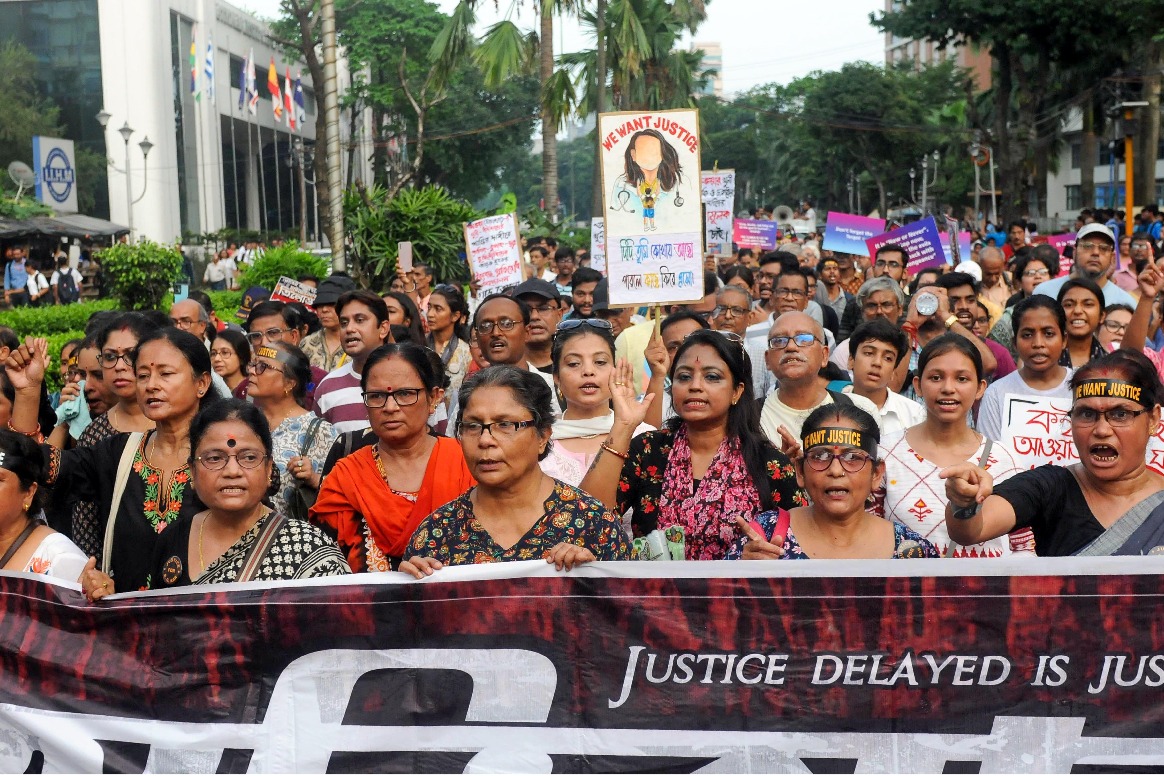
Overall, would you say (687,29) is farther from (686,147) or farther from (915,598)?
(915,598)

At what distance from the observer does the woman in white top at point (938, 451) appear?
4.28 meters

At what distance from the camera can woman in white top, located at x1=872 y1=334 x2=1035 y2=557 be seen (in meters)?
4.28

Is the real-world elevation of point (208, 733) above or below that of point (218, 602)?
below

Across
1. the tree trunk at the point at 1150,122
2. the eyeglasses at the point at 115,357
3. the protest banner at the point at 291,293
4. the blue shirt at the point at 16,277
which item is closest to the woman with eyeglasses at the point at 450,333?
the protest banner at the point at 291,293

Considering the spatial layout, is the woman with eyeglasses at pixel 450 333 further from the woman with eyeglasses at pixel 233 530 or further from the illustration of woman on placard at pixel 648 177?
the woman with eyeglasses at pixel 233 530

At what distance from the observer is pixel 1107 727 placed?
3197 mm

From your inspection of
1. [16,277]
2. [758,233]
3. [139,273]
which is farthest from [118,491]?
[16,277]

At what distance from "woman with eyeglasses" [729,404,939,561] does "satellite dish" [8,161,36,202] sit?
3880 cm

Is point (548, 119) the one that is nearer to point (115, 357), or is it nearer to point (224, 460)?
point (115, 357)

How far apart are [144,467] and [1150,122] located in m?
34.3

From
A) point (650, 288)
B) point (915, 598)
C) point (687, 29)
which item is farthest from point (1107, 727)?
point (687, 29)

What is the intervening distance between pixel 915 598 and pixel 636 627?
2.33 feet

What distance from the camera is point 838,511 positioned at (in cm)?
368

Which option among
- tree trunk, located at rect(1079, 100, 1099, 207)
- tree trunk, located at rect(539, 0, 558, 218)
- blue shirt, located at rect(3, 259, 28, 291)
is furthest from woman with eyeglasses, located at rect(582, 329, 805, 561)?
tree trunk, located at rect(1079, 100, 1099, 207)
